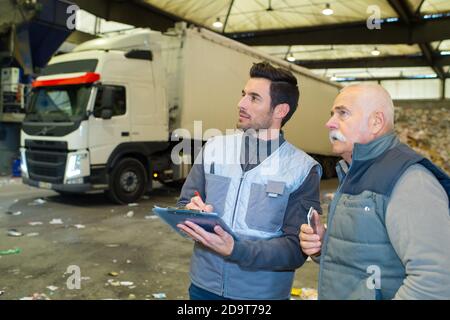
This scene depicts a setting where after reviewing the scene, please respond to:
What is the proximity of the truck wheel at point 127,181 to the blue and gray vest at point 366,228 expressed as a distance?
685cm

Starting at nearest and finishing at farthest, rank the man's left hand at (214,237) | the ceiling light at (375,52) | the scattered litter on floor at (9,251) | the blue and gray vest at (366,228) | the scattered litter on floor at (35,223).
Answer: the blue and gray vest at (366,228), the man's left hand at (214,237), the scattered litter on floor at (9,251), the scattered litter on floor at (35,223), the ceiling light at (375,52)

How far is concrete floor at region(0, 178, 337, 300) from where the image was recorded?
155 inches

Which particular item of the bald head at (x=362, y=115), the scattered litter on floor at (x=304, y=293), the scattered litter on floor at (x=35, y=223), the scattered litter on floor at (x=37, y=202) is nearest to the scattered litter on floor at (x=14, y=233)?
the scattered litter on floor at (x=35, y=223)

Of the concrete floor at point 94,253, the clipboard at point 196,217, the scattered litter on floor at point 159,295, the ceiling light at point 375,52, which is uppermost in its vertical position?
the ceiling light at point 375,52

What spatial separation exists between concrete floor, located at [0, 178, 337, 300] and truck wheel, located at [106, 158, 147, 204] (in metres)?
0.27

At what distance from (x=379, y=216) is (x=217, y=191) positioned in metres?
0.78

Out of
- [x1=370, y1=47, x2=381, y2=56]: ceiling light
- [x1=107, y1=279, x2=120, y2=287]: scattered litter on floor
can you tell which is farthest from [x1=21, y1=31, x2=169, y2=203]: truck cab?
[x1=370, y1=47, x2=381, y2=56]: ceiling light

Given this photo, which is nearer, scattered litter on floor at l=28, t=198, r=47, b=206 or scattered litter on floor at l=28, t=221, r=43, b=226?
scattered litter on floor at l=28, t=221, r=43, b=226

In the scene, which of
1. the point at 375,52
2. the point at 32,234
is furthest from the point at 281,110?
the point at 375,52

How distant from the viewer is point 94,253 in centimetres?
502

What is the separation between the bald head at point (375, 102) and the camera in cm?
146

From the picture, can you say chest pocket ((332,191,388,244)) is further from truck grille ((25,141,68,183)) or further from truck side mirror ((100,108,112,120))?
truck grille ((25,141,68,183))

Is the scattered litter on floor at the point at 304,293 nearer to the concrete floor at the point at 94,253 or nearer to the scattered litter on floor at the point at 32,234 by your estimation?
the concrete floor at the point at 94,253

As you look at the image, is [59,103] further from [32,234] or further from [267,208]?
[267,208]
